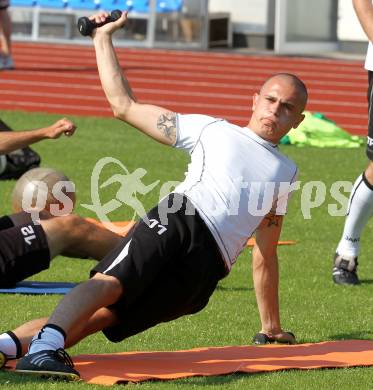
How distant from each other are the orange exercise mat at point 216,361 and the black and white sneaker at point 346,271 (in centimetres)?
199

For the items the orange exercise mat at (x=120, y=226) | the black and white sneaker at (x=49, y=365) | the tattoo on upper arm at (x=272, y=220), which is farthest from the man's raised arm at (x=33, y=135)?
the orange exercise mat at (x=120, y=226)

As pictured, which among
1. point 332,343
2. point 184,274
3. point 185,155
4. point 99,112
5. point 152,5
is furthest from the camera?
point 152,5

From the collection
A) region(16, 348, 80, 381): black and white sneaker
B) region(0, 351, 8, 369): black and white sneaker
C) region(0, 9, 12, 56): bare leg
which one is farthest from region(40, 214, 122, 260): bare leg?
region(0, 9, 12, 56): bare leg

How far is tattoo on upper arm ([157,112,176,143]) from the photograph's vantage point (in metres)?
6.74

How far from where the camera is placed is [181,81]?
76.4ft

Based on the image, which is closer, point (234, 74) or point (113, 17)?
point (113, 17)

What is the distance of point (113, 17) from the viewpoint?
267 inches

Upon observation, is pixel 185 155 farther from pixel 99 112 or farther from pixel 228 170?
pixel 228 170

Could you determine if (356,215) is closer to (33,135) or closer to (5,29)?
(33,135)

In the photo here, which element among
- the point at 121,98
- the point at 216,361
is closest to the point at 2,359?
the point at 216,361

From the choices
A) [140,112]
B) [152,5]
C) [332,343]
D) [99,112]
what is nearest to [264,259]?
[332,343]

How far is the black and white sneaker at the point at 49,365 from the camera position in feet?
20.2

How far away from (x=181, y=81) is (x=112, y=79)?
16.6 m

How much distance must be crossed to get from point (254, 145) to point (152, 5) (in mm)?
21555
